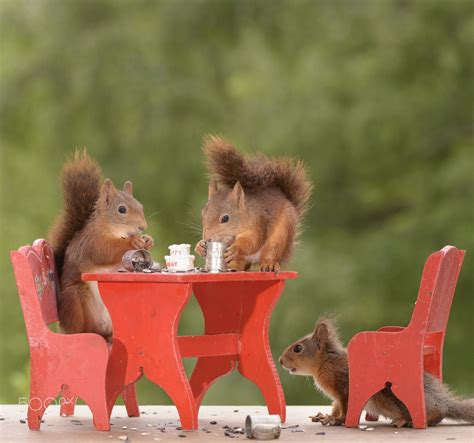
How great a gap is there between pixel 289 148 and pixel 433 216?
1050mm

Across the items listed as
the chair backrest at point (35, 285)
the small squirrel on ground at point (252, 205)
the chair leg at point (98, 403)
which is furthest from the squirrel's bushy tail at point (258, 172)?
the chair leg at point (98, 403)

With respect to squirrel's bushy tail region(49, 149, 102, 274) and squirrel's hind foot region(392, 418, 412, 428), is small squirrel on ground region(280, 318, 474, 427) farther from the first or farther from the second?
squirrel's bushy tail region(49, 149, 102, 274)

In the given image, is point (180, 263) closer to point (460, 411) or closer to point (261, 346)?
point (261, 346)

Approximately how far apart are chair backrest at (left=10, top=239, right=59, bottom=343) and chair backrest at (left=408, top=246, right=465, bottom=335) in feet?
4.21

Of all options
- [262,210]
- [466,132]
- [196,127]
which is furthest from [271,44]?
[262,210]

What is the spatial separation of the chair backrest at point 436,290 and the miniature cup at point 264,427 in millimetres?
585

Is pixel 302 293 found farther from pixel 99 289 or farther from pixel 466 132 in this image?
pixel 99 289

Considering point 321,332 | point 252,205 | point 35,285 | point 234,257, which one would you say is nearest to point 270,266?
point 234,257

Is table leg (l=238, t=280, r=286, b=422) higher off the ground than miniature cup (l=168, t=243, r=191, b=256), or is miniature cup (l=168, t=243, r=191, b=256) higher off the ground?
miniature cup (l=168, t=243, r=191, b=256)

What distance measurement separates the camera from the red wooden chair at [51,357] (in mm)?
3918

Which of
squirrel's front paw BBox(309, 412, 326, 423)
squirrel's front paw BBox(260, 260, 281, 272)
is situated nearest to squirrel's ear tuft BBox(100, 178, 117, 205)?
squirrel's front paw BBox(260, 260, 281, 272)

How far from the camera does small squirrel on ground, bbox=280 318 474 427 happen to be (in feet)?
13.6

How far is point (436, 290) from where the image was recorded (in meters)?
4.11

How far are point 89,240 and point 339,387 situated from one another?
3.47 feet
